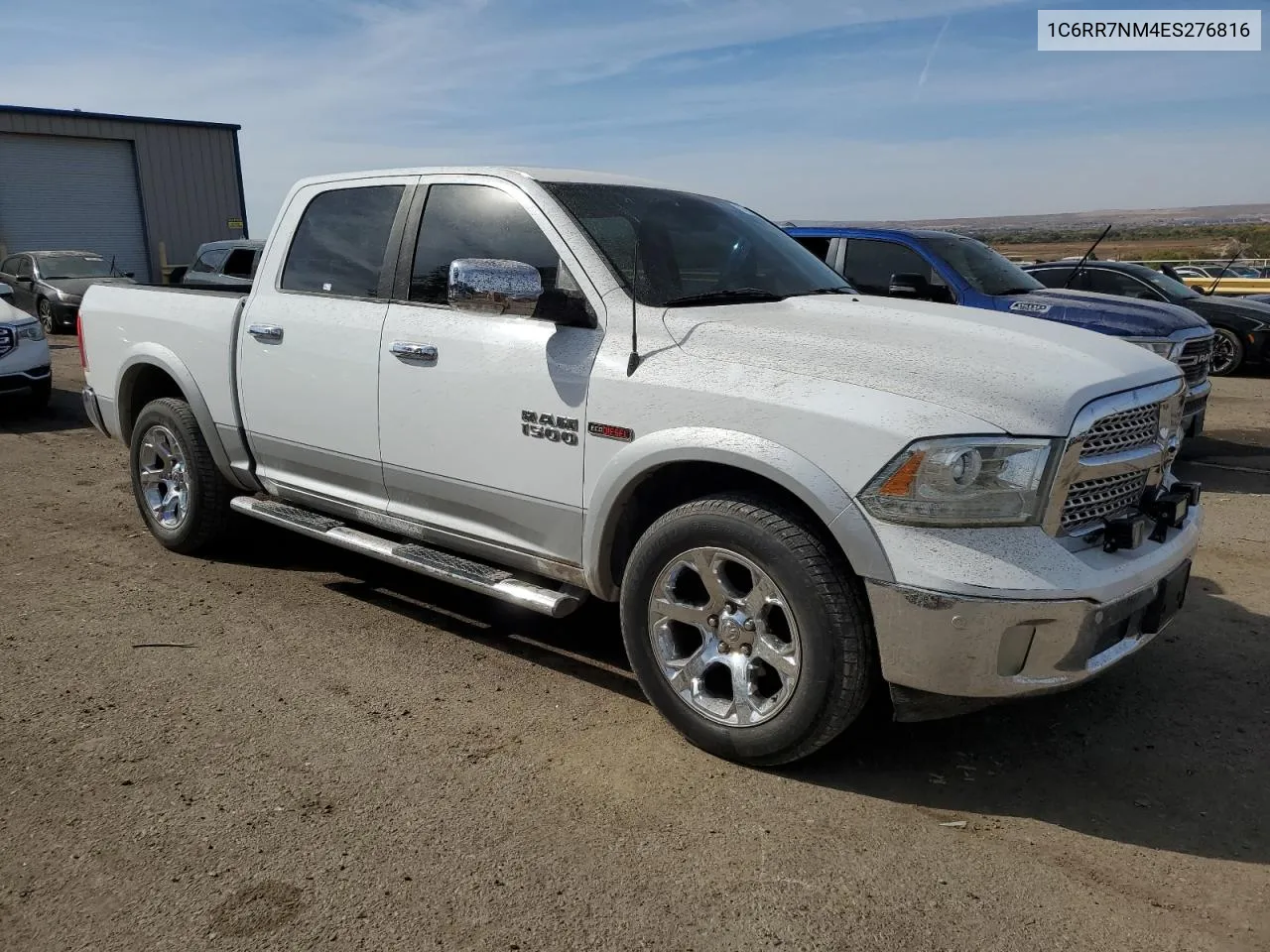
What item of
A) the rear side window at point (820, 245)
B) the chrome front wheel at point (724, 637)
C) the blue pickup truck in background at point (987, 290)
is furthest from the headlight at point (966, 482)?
the rear side window at point (820, 245)

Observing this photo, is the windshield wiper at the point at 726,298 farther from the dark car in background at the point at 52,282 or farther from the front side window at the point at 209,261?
the dark car in background at the point at 52,282

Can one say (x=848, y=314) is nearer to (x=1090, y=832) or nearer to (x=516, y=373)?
(x=516, y=373)

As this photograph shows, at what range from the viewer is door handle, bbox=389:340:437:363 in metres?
4.03

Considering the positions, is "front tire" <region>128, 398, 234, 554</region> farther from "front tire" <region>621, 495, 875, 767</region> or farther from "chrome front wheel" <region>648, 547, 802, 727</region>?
"chrome front wheel" <region>648, 547, 802, 727</region>

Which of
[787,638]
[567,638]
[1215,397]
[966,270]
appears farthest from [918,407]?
[1215,397]

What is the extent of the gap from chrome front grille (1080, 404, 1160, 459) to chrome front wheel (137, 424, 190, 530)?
14.4 ft

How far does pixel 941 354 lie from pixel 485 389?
1656 millimetres

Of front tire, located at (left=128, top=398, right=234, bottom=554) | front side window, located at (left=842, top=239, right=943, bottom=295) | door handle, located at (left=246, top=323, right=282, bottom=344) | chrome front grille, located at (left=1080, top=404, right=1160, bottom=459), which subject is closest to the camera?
chrome front grille, located at (left=1080, top=404, right=1160, bottom=459)

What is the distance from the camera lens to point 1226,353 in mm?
13305

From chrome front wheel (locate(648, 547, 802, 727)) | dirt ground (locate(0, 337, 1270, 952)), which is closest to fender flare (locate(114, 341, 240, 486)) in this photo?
dirt ground (locate(0, 337, 1270, 952))

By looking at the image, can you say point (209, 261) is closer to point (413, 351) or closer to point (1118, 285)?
point (1118, 285)

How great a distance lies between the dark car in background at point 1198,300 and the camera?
1210 centimetres

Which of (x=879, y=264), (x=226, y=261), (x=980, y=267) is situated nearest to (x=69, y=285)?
(x=226, y=261)

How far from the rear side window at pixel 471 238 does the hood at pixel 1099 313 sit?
485cm
